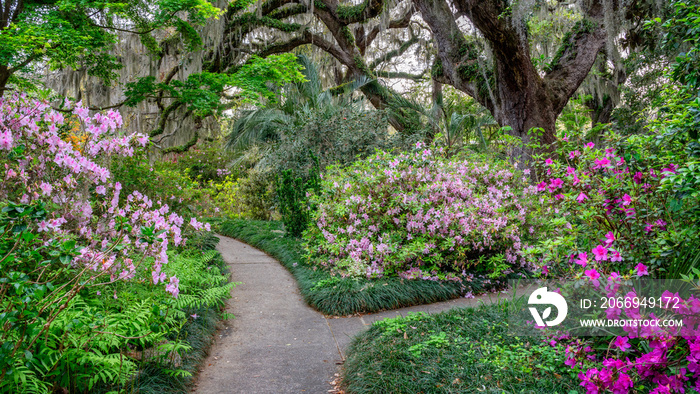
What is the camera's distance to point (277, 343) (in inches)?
139

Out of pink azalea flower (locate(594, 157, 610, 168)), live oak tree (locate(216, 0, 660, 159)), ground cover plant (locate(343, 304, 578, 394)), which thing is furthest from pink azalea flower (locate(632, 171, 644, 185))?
live oak tree (locate(216, 0, 660, 159))

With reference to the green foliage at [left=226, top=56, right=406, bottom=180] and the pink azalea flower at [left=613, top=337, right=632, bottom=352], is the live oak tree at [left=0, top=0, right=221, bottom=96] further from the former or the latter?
the pink azalea flower at [left=613, top=337, right=632, bottom=352]

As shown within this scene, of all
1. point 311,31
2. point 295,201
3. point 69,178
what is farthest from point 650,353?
point 311,31

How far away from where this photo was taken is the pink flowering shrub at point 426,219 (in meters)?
4.62

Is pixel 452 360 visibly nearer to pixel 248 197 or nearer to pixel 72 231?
pixel 72 231

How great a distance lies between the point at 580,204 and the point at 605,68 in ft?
36.9

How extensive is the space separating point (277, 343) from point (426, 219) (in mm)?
2153

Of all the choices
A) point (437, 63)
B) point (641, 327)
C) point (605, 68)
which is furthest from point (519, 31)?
point (605, 68)

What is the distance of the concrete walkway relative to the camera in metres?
2.84

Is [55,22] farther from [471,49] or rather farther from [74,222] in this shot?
[471,49]

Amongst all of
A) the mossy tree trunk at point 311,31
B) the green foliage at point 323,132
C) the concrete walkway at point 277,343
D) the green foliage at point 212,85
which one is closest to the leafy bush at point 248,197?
the green foliage at point 323,132

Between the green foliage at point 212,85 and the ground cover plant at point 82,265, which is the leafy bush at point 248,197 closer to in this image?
the green foliage at point 212,85

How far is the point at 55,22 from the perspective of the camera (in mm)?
5199

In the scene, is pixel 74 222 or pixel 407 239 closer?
pixel 74 222
